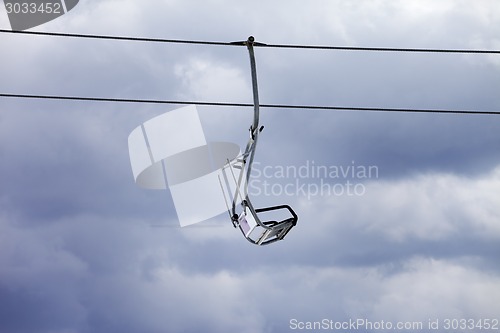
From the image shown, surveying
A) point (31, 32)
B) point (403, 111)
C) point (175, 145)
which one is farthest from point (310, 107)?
point (31, 32)

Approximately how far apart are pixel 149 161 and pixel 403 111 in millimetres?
3900

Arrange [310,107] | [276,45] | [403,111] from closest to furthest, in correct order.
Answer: [276,45] → [310,107] → [403,111]

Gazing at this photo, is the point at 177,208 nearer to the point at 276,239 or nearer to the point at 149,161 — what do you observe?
the point at 149,161

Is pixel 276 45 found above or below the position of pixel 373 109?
below

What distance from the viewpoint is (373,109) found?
9.55 metres

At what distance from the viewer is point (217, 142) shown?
6977mm

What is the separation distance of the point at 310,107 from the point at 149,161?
7.92 feet

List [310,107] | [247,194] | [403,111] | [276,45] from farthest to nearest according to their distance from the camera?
[403,111] → [310,107] → [276,45] → [247,194]

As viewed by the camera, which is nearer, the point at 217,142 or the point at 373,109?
the point at 217,142

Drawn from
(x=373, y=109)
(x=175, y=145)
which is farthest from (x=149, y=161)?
(x=373, y=109)

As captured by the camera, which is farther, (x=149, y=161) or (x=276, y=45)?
(x=276, y=45)

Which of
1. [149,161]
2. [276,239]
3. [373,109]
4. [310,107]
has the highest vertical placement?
[373,109]

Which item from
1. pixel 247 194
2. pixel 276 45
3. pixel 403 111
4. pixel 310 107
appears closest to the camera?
pixel 247 194

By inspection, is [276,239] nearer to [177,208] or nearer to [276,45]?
[177,208]
